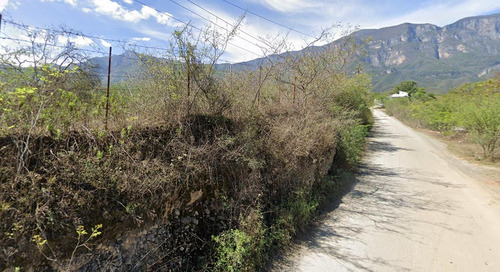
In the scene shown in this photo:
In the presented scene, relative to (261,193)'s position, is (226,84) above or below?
above

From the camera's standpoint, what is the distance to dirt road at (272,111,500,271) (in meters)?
3.91

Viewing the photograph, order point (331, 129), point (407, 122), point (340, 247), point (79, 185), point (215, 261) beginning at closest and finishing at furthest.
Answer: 1. point (79, 185)
2. point (215, 261)
3. point (340, 247)
4. point (331, 129)
5. point (407, 122)

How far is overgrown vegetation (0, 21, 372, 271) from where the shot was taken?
2.51m

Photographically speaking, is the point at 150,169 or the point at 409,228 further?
the point at 409,228

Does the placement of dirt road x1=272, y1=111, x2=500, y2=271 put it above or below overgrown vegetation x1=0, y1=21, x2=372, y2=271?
below

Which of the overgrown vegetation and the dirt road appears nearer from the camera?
the overgrown vegetation

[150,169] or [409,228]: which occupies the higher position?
[150,169]

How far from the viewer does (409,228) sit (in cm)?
504

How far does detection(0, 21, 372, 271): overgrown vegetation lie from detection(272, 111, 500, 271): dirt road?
2.16 feet

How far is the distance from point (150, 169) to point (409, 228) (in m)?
5.11

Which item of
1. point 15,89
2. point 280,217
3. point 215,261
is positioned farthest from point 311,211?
point 15,89

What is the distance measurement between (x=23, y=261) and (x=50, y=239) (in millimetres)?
236

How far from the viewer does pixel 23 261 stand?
7.26 ft

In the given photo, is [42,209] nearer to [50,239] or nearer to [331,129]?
[50,239]
